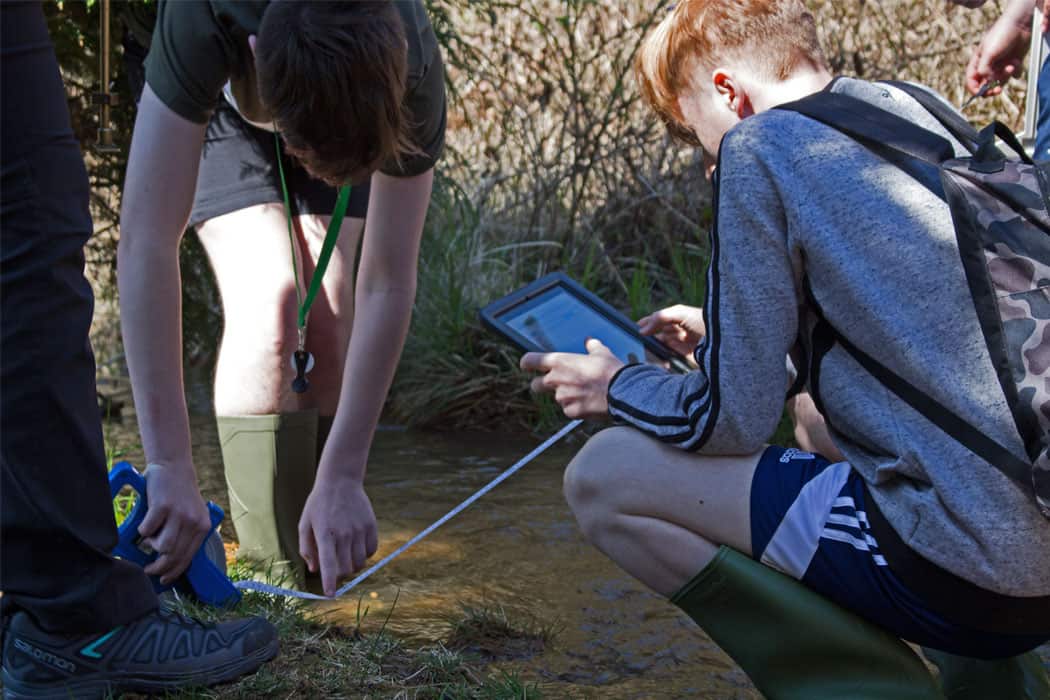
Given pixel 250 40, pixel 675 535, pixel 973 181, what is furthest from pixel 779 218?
pixel 250 40

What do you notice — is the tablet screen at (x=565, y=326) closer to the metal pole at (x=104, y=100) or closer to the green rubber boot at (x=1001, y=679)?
the green rubber boot at (x=1001, y=679)

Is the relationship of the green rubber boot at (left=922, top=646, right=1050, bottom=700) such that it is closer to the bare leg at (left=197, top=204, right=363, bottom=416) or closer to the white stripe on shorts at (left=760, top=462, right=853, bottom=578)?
the white stripe on shorts at (left=760, top=462, right=853, bottom=578)

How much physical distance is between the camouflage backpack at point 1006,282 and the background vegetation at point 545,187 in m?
2.81

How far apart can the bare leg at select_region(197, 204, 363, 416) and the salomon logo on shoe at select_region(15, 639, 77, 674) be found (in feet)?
2.66

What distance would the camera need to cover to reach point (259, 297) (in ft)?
8.54

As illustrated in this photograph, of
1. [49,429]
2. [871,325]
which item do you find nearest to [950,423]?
[871,325]

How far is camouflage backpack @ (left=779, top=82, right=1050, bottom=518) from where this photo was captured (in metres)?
1.61

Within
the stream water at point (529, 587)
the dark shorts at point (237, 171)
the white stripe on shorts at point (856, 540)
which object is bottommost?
the stream water at point (529, 587)

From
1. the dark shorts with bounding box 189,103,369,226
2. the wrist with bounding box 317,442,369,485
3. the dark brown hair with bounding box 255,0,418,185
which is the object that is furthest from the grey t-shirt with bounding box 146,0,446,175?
the wrist with bounding box 317,442,369,485

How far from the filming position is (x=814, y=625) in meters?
1.84

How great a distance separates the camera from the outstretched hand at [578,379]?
2094mm

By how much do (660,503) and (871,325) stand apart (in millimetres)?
461

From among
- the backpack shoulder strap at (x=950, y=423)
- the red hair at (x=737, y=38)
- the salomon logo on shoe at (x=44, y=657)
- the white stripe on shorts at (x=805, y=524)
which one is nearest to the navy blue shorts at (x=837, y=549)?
the white stripe on shorts at (x=805, y=524)

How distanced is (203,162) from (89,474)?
3.43 ft
